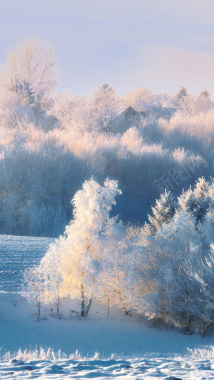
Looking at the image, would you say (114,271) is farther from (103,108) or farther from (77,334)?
(103,108)

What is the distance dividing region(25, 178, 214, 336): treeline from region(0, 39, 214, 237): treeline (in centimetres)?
1033

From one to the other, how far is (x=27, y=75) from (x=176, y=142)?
23.3 metres

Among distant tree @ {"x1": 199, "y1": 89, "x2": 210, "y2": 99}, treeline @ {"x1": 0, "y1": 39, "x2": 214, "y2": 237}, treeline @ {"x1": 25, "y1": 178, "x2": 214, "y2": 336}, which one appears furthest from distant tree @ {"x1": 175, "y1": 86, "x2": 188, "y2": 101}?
treeline @ {"x1": 25, "y1": 178, "x2": 214, "y2": 336}

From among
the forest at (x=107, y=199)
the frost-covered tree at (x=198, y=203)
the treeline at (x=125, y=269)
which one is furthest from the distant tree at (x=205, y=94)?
the treeline at (x=125, y=269)

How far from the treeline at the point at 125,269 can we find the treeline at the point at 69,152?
33.9ft

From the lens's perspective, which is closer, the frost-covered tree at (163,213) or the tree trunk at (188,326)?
the tree trunk at (188,326)

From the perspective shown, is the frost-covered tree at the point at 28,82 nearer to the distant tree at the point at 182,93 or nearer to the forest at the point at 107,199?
the forest at the point at 107,199

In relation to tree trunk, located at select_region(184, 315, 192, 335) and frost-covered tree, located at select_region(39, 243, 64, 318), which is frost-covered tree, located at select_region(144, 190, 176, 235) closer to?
tree trunk, located at select_region(184, 315, 192, 335)

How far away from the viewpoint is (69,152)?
1313 inches

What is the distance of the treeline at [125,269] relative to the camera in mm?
15602

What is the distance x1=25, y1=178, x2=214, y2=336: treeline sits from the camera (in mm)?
15602

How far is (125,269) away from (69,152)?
1760 cm

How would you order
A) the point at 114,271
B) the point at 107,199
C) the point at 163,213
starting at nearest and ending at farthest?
the point at 107,199 → the point at 114,271 → the point at 163,213

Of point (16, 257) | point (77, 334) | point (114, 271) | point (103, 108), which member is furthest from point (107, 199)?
point (103, 108)
